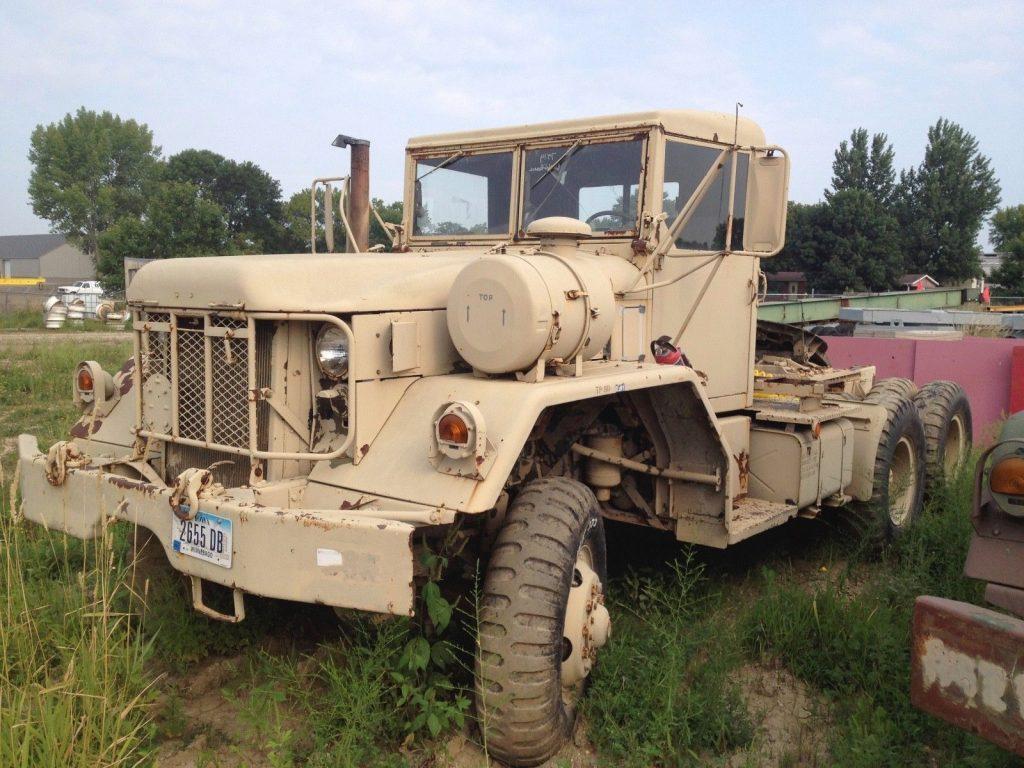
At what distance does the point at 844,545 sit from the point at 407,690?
3.72 m

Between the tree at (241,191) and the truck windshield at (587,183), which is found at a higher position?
the tree at (241,191)

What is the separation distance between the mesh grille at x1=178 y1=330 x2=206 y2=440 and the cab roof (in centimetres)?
214

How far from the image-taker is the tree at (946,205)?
50.5 m

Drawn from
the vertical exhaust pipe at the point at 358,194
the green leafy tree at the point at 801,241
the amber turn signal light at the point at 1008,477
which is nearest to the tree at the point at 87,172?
the green leafy tree at the point at 801,241

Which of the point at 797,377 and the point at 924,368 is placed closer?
the point at 797,377

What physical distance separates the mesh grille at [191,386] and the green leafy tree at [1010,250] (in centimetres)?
4403

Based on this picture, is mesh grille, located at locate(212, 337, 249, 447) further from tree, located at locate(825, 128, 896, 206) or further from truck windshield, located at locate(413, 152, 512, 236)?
tree, located at locate(825, 128, 896, 206)

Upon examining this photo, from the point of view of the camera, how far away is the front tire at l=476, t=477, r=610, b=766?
3.05 meters

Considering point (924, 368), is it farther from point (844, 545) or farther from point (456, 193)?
point (456, 193)

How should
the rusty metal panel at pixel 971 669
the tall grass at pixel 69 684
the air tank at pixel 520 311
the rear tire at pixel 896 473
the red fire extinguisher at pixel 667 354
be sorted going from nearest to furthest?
the rusty metal panel at pixel 971 669 < the tall grass at pixel 69 684 < the air tank at pixel 520 311 < the red fire extinguisher at pixel 667 354 < the rear tire at pixel 896 473

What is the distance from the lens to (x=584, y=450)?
162 inches

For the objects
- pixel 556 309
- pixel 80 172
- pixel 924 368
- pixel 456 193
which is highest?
pixel 80 172

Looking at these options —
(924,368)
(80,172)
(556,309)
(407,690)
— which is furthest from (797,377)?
(80,172)

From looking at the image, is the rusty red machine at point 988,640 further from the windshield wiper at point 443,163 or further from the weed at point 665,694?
the windshield wiper at point 443,163
